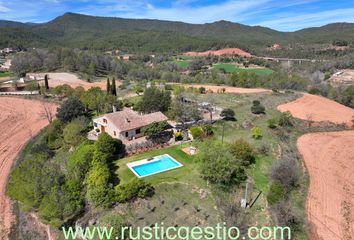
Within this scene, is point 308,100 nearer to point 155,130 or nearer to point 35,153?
point 155,130

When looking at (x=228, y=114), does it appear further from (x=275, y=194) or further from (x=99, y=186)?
(x=99, y=186)

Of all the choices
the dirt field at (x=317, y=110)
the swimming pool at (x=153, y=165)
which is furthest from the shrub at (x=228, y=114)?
the swimming pool at (x=153, y=165)

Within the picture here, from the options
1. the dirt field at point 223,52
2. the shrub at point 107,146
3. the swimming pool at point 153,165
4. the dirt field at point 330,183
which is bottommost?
the dirt field at point 330,183

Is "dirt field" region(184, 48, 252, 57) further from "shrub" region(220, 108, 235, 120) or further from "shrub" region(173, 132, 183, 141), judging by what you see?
"shrub" region(173, 132, 183, 141)

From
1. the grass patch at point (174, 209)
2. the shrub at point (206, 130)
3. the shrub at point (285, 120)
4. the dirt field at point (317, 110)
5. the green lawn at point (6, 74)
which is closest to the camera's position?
the grass patch at point (174, 209)

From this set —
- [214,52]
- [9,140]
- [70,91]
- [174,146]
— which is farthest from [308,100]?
[214,52]

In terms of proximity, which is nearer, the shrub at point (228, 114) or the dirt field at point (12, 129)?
the dirt field at point (12, 129)

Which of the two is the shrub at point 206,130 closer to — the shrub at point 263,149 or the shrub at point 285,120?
the shrub at point 263,149

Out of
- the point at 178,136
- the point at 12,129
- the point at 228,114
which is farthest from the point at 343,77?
the point at 12,129
